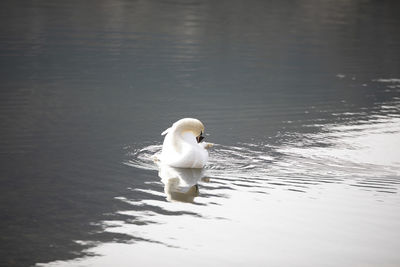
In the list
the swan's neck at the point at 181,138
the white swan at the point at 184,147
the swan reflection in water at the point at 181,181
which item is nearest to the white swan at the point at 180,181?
the swan reflection in water at the point at 181,181

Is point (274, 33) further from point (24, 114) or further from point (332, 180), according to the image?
point (332, 180)

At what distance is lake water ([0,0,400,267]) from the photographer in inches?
393

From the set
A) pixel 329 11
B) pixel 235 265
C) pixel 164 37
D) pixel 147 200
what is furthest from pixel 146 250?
pixel 329 11

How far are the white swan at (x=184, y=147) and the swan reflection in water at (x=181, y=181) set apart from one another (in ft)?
0.45

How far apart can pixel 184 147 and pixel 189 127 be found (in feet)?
1.30

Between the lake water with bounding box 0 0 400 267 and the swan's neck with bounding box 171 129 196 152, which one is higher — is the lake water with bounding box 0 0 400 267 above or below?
below

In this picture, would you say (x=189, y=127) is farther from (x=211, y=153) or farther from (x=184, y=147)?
(x=211, y=153)

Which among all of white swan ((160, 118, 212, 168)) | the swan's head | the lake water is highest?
the swan's head

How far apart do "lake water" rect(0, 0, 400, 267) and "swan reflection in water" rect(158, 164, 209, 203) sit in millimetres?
44

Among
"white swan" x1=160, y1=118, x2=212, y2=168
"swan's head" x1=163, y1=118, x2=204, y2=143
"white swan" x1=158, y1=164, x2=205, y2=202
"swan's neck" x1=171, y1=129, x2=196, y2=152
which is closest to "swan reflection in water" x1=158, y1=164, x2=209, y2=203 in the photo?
"white swan" x1=158, y1=164, x2=205, y2=202

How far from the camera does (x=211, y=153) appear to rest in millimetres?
14664

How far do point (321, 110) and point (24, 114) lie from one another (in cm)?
750

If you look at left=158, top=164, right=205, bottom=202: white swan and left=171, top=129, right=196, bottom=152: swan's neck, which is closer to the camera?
left=158, top=164, right=205, bottom=202: white swan

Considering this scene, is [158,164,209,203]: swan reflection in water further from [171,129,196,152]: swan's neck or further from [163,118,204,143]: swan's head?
[163,118,204,143]: swan's head
